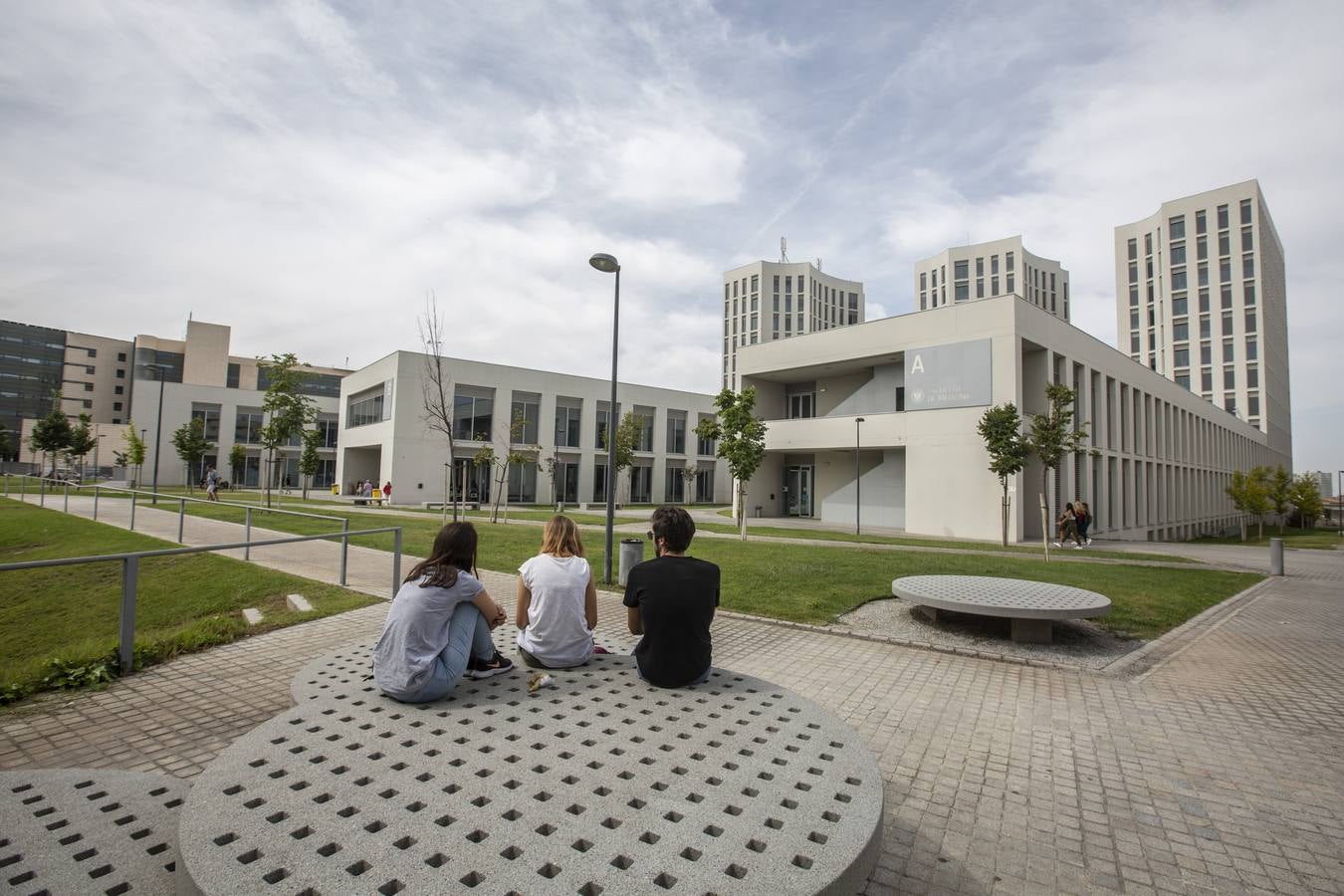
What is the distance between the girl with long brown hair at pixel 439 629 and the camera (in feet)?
10.00

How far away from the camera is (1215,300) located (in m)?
62.1

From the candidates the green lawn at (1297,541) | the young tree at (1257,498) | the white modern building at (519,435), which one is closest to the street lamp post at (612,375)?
the white modern building at (519,435)

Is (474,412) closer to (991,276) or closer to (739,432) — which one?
(739,432)

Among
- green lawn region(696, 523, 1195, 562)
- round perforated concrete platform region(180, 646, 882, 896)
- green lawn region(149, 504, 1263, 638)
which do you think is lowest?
green lawn region(696, 523, 1195, 562)

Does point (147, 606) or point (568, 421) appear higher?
point (568, 421)

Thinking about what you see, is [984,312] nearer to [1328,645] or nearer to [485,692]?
[1328,645]

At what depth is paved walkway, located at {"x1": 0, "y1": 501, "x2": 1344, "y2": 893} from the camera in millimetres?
2990

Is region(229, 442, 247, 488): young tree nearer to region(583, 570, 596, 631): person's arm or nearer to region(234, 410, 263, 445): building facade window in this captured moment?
region(234, 410, 263, 445): building facade window

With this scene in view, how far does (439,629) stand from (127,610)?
4250 millimetres

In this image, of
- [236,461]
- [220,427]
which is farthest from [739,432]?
[220,427]

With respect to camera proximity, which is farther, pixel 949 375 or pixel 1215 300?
pixel 1215 300

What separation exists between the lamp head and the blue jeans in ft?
27.7

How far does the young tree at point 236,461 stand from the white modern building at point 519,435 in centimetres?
1066

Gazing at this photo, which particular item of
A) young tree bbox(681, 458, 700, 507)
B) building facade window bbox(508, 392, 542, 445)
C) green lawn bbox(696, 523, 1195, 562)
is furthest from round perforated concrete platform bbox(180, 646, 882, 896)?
young tree bbox(681, 458, 700, 507)
